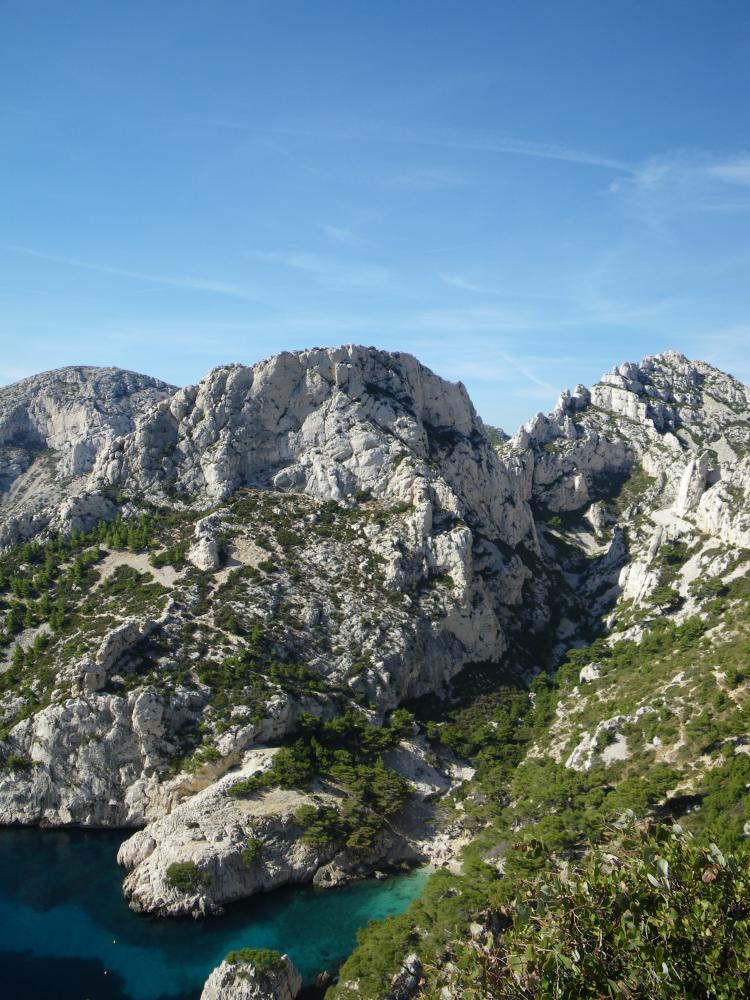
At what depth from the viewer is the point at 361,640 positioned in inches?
3103

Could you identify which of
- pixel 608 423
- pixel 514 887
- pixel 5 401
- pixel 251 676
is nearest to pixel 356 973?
pixel 514 887

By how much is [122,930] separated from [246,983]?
1576 centimetres

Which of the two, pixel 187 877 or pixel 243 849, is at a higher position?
pixel 243 849

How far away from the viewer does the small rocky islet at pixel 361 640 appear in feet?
174

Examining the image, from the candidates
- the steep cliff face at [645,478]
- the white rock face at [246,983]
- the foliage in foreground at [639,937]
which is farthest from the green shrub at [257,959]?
the steep cliff face at [645,478]

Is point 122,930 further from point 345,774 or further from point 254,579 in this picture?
point 254,579

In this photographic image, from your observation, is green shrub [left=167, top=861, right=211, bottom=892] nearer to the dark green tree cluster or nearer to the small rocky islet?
the small rocky islet

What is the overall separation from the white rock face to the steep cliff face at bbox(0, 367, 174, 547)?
85382 mm

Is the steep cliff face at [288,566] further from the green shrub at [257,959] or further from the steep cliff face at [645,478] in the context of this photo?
the green shrub at [257,959]

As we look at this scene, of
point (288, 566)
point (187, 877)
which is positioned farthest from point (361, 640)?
point (187, 877)

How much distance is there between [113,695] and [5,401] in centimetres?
11225

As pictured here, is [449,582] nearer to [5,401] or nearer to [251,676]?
[251,676]

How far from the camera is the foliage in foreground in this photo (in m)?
17.4

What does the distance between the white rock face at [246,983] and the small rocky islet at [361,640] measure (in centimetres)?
15
